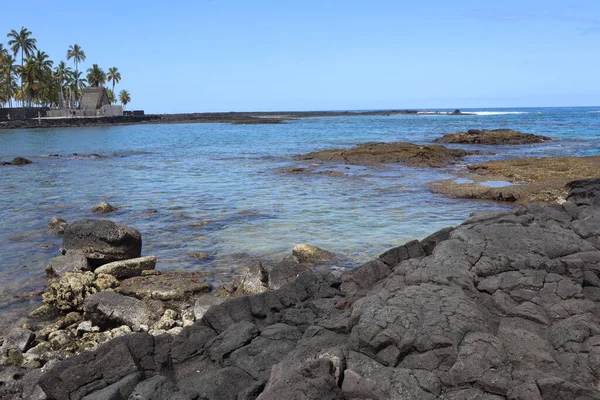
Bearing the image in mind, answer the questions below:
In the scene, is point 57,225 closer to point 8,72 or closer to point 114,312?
point 114,312

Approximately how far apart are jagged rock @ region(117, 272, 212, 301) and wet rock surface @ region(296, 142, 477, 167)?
2099 cm

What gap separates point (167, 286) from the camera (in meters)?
10.0

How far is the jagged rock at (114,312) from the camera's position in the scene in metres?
8.24

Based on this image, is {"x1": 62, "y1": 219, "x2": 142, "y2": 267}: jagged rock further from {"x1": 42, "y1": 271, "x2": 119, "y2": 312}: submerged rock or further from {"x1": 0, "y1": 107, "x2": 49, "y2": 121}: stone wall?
{"x1": 0, "y1": 107, "x2": 49, "y2": 121}: stone wall

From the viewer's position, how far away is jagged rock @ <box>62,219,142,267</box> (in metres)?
11.3

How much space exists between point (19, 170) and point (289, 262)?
2702 centimetres

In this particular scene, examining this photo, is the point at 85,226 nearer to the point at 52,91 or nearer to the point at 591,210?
the point at 591,210

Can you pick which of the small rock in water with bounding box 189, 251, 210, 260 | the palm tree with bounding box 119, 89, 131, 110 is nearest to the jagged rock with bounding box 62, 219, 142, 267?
the small rock in water with bounding box 189, 251, 210, 260

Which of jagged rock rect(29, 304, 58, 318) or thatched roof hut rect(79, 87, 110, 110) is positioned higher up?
thatched roof hut rect(79, 87, 110, 110)

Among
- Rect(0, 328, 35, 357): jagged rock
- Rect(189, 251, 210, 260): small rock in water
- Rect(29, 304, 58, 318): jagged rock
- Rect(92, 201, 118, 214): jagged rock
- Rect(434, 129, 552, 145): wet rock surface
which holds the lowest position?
Rect(29, 304, 58, 318): jagged rock

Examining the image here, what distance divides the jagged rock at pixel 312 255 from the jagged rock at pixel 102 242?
11.9 ft

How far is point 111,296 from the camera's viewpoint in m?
8.58

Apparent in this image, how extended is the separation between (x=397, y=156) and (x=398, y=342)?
27587mm

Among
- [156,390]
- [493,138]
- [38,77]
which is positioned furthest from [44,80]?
[156,390]
